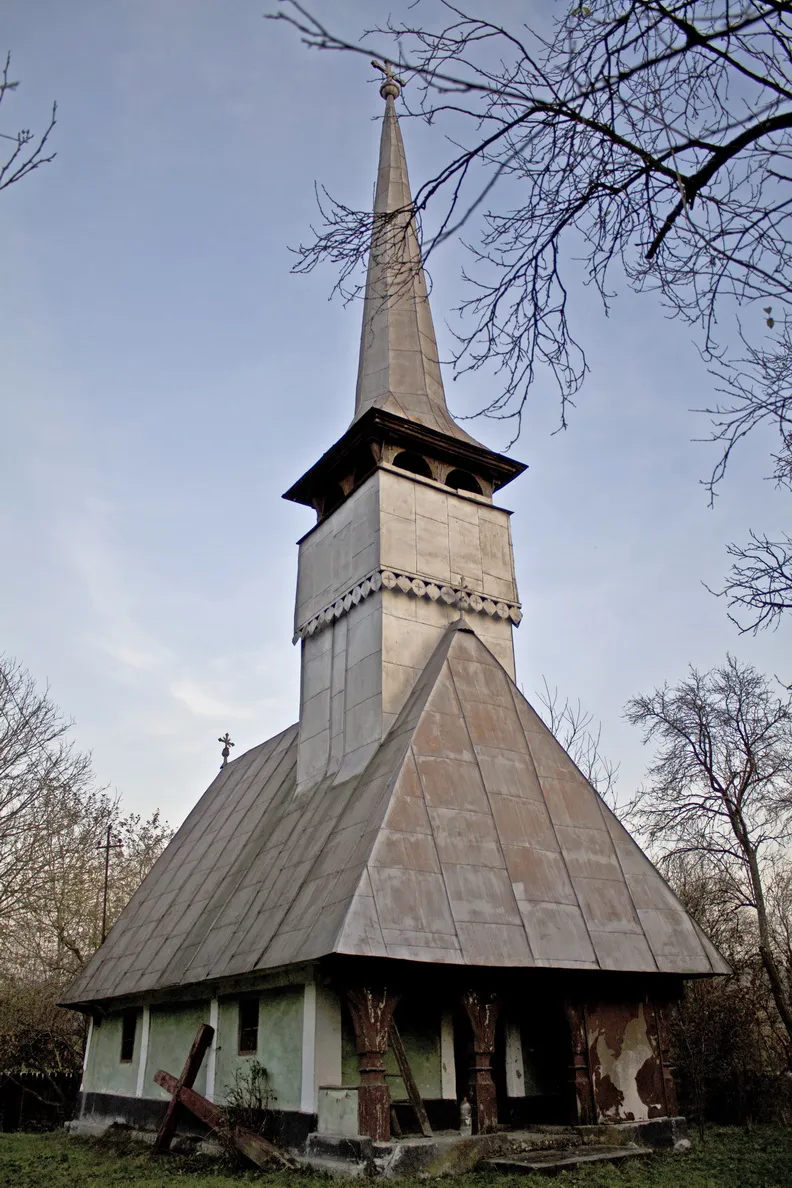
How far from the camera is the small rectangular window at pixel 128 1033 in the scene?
16719 mm

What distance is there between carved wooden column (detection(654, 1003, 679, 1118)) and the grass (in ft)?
1.74

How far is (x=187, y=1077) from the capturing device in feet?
40.4

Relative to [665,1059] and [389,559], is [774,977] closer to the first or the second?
[665,1059]

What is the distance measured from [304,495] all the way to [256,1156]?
460 inches

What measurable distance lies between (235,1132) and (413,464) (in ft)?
36.7

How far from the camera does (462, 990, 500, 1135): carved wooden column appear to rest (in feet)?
34.1

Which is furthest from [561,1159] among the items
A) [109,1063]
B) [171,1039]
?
[109,1063]

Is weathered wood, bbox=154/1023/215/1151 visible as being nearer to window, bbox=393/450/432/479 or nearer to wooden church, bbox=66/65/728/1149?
wooden church, bbox=66/65/728/1149

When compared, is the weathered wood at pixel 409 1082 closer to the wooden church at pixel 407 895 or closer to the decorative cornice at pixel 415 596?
the wooden church at pixel 407 895

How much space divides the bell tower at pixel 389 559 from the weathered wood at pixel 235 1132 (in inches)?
184

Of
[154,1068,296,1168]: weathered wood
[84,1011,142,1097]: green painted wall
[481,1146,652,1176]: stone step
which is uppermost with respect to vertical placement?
[84,1011,142,1097]: green painted wall

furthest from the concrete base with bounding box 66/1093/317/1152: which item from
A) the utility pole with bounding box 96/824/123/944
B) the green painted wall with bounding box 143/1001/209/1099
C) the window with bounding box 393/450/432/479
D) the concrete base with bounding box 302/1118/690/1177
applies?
the window with bounding box 393/450/432/479

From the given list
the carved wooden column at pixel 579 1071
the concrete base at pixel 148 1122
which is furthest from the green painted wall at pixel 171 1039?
the carved wooden column at pixel 579 1071

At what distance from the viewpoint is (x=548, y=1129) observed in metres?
11.1
